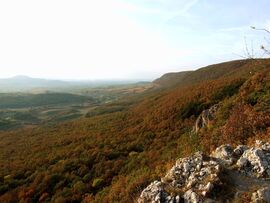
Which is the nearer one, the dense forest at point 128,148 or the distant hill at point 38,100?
the dense forest at point 128,148

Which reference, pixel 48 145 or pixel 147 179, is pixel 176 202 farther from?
pixel 48 145

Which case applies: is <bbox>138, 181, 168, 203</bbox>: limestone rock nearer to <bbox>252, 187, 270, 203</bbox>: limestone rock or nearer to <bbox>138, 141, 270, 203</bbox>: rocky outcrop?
<bbox>138, 141, 270, 203</bbox>: rocky outcrop

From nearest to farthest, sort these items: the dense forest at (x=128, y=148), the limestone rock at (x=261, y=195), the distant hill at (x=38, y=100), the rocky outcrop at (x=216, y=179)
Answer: the limestone rock at (x=261, y=195)
the rocky outcrop at (x=216, y=179)
the dense forest at (x=128, y=148)
the distant hill at (x=38, y=100)

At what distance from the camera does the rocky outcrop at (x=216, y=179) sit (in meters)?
8.32

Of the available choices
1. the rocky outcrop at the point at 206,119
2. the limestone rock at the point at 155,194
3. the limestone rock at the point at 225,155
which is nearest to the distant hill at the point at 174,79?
the rocky outcrop at the point at 206,119

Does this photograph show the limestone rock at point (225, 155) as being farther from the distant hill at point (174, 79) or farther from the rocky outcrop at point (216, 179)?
the distant hill at point (174, 79)

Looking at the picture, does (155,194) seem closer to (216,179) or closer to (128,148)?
(216,179)

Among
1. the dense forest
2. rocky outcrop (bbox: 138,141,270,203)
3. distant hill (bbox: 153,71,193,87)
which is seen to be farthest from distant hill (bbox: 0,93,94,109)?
rocky outcrop (bbox: 138,141,270,203)

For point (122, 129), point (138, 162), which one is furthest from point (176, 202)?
point (122, 129)

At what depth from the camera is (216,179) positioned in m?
8.68

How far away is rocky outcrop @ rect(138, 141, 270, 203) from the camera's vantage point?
8.32 m

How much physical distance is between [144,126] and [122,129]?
455cm

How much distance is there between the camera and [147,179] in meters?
12.5

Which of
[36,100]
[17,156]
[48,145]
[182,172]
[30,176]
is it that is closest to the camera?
[182,172]
